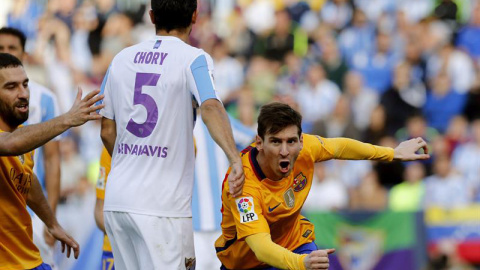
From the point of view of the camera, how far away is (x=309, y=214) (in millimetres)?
11289

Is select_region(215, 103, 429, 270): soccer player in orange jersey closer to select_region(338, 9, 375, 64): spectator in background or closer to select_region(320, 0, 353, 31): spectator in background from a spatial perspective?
select_region(338, 9, 375, 64): spectator in background

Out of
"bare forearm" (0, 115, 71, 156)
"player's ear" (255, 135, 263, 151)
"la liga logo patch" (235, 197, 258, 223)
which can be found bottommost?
"la liga logo patch" (235, 197, 258, 223)

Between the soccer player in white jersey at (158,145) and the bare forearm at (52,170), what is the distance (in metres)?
2.33

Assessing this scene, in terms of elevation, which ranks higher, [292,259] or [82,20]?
[82,20]

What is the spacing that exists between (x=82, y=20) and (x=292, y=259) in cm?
1261

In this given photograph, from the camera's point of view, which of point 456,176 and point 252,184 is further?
point 456,176

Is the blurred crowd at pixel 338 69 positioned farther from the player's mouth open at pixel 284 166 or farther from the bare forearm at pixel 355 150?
the player's mouth open at pixel 284 166

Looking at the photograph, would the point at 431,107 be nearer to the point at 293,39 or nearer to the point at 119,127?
the point at 293,39

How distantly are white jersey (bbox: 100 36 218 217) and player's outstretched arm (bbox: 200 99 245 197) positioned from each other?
15 cm

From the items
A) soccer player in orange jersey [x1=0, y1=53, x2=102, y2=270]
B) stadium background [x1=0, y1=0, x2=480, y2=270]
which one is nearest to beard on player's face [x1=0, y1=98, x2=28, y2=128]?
soccer player in orange jersey [x1=0, y1=53, x2=102, y2=270]

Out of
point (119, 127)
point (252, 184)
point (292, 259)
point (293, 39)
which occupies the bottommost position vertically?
point (292, 259)

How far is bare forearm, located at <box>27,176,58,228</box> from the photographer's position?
6738mm

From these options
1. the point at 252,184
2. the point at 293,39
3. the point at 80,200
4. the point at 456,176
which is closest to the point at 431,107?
the point at 456,176

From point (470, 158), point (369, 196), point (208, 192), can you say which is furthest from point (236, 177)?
point (470, 158)
